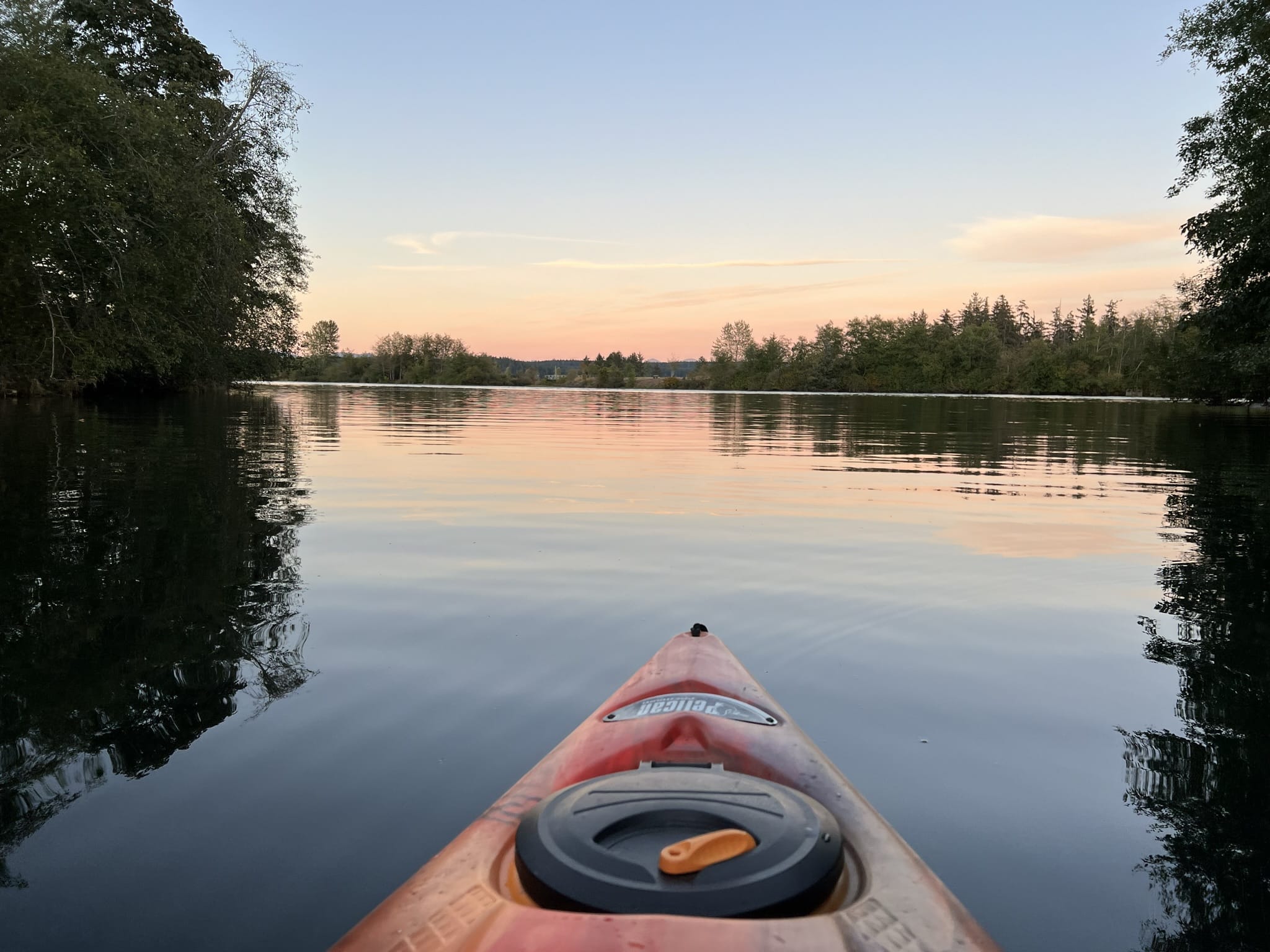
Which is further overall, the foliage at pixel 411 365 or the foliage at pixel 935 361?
the foliage at pixel 411 365

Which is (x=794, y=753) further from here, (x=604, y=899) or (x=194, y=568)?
(x=194, y=568)

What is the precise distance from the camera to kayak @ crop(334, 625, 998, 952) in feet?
5.34

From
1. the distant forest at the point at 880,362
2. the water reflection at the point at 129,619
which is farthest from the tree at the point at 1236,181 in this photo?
the distant forest at the point at 880,362

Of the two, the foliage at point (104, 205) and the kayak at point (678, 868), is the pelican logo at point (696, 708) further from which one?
the foliage at point (104, 205)

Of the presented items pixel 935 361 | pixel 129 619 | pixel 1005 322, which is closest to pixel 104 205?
pixel 129 619

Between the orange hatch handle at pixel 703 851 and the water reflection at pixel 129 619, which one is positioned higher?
the orange hatch handle at pixel 703 851

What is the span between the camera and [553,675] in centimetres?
443

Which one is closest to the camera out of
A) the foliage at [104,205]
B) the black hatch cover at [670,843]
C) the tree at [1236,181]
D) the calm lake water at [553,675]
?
the black hatch cover at [670,843]

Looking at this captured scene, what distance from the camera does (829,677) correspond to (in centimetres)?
454

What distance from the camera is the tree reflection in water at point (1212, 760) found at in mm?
2584

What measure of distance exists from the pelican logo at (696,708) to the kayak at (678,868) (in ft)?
0.44

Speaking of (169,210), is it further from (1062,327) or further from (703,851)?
(1062,327)

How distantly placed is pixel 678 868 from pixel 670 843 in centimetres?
Result: 28

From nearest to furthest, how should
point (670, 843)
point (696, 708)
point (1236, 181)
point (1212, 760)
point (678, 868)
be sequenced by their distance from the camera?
point (678, 868) < point (670, 843) < point (696, 708) < point (1212, 760) < point (1236, 181)
